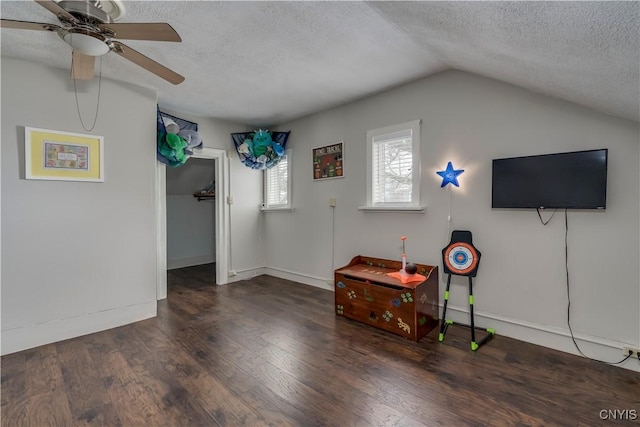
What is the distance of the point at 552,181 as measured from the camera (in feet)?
7.70

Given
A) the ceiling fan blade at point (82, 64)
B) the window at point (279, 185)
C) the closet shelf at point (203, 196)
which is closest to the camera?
the ceiling fan blade at point (82, 64)

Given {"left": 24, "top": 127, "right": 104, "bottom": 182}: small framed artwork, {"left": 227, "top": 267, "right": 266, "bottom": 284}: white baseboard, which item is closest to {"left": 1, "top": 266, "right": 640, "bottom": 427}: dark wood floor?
{"left": 24, "top": 127, "right": 104, "bottom": 182}: small framed artwork

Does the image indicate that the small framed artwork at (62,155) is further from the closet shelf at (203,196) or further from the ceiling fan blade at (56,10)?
the closet shelf at (203,196)

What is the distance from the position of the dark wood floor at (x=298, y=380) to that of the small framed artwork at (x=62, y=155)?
5.12ft

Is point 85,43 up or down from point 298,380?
up

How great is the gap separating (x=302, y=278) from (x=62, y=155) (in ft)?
10.5

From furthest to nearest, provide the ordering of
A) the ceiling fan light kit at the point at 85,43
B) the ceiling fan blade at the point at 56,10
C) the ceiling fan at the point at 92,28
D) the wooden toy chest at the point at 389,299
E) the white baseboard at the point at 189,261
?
1. the white baseboard at the point at 189,261
2. the wooden toy chest at the point at 389,299
3. the ceiling fan light kit at the point at 85,43
4. the ceiling fan at the point at 92,28
5. the ceiling fan blade at the point at 56,10

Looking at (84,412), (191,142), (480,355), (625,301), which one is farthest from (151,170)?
(625,301)

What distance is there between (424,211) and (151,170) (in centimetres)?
306

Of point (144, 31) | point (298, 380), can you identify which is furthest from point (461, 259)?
point (144, 31)

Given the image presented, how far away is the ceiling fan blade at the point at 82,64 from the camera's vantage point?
6.52 ft

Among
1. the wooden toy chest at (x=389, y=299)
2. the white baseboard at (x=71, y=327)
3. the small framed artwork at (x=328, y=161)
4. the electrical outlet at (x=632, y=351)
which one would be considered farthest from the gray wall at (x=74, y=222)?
the electrical outlet at (x=632, y=351)

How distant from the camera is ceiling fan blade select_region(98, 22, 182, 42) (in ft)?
5.06

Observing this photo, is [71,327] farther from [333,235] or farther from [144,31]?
[333,235]
